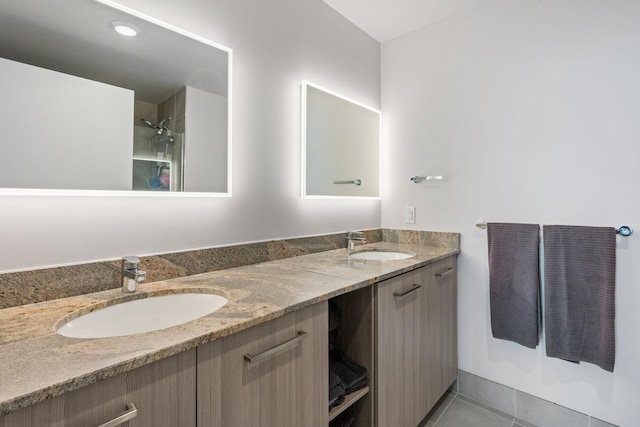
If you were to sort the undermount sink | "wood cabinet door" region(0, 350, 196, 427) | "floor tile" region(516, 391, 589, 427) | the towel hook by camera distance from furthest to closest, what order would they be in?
"floor tile" region(516, 391, 589, 427) < the towel hook < the undermount sink < "wood cabinet door" region(0, 350, 196, 427)

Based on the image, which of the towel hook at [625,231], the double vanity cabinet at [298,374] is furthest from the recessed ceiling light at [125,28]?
the towel hook at [625,231]

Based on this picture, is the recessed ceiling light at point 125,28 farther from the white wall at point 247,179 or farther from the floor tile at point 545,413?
the floor tile at point 545,413

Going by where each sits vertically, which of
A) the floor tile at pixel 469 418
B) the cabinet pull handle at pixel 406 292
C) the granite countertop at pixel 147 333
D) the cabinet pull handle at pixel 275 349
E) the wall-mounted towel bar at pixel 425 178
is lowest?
the floor tile at pixel 469 418

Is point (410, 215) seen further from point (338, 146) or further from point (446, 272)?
point (338, 146)

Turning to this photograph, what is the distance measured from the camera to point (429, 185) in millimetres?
2008

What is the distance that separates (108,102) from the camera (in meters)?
1.05

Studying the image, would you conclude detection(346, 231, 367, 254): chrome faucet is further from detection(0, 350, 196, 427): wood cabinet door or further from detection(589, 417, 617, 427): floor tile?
detection(589, 417, 617, 427): floor tile

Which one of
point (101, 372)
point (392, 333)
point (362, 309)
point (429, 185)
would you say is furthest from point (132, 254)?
point (429, 185)

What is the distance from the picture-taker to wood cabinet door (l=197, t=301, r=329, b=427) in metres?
0.73

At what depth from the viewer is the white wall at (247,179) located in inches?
38.1

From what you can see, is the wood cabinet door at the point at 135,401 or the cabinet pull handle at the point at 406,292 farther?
the cabinet pull handle at the point at 406,292

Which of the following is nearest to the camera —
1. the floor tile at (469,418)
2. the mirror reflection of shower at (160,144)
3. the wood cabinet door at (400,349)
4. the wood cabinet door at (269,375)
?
the wood cabinet door at (269,375)

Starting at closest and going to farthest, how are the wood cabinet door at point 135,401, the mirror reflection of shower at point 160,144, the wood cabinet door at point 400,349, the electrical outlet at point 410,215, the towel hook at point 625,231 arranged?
the wood cabinet door at point 135,401 → the mirror reflection of shower at point 160,144 → the wood cabinet door at point 400,349 → the towel hook at point 625,231 → the electrical outlet at point 410,215

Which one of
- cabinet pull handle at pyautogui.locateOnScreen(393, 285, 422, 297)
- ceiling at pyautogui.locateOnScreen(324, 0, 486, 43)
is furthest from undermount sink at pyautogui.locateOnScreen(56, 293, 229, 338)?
ceiling at pyautogui.locateOnScreen(324, 0, 486, 43)
